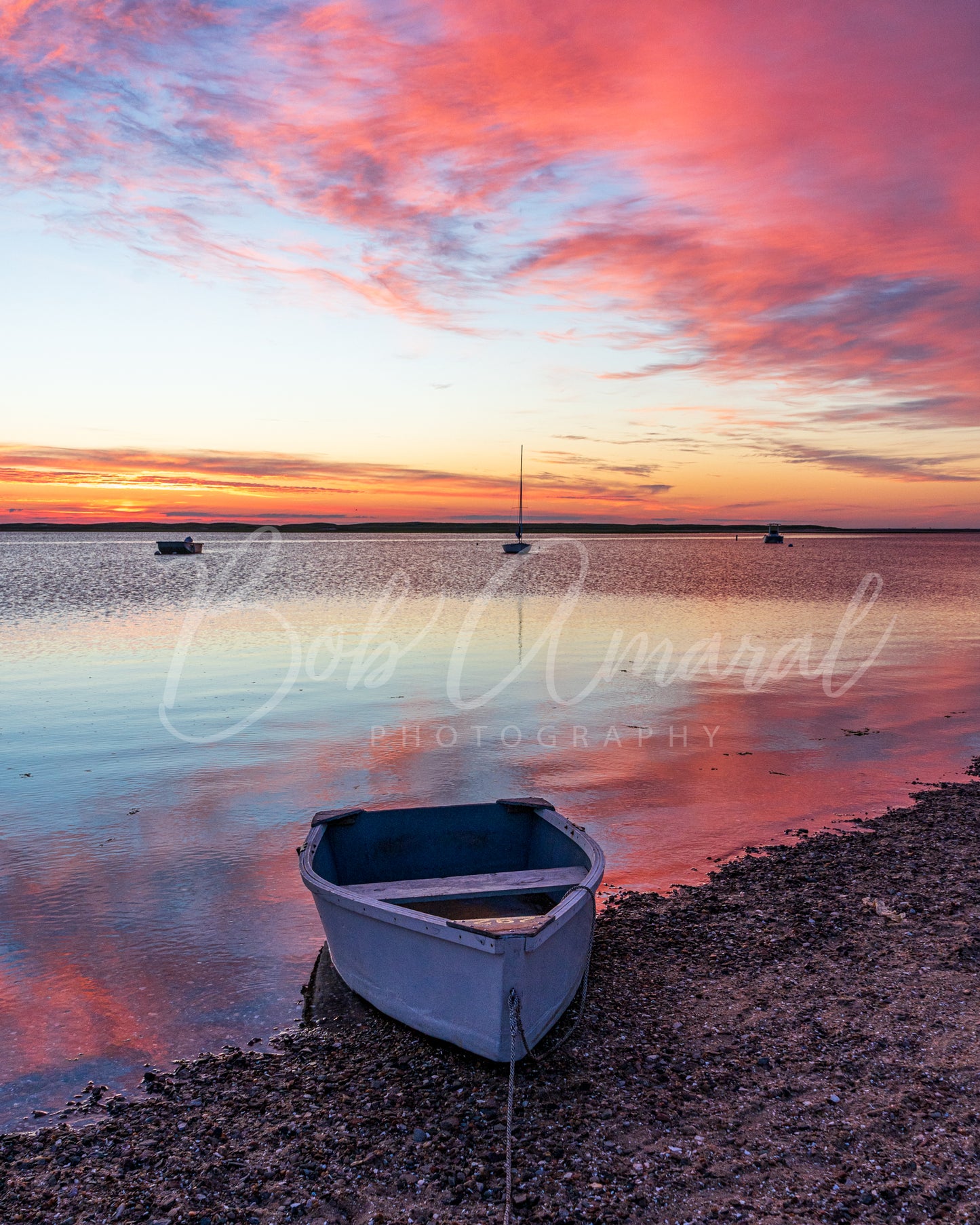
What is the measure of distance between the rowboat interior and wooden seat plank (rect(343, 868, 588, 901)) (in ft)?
1.33

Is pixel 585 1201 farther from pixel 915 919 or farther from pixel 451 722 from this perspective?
pixel 451 722

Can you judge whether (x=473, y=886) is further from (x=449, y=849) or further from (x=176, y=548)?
(x=176, y=548)

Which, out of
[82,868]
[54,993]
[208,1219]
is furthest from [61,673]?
[208,1219]

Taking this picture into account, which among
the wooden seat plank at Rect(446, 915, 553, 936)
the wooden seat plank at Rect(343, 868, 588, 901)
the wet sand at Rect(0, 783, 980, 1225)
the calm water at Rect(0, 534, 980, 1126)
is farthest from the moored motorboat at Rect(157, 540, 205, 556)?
the wet sand at Rect(0, 783, 980, 1225)

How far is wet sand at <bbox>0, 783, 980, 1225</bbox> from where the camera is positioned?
4.71 metres

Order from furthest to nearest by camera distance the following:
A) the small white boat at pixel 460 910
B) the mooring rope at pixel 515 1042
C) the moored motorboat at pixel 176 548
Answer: the moored motorboat at pixel 176 548 → the small white boat at pixel 460 910 → the mooring rope at pixel 515 1042

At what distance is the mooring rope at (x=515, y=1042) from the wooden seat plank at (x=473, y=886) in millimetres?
330

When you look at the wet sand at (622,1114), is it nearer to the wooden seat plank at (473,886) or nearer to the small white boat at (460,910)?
the small white boat at (460,910)

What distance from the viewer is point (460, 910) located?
787 centimetres

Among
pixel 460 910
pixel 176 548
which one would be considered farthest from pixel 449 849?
pixel 176 548

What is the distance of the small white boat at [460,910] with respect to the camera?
19.0ft

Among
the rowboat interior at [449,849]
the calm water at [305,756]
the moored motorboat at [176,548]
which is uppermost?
the moored motorboat at [176,548]

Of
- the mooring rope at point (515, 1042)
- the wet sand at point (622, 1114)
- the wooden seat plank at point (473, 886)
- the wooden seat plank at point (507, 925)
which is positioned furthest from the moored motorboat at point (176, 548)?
the mooring rope at point (515, 1042)

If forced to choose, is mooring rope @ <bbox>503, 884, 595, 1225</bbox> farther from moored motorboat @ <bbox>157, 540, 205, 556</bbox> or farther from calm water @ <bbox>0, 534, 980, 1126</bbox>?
moored motorboat @ <bbox>157, 540, 205, 556</bbox>
